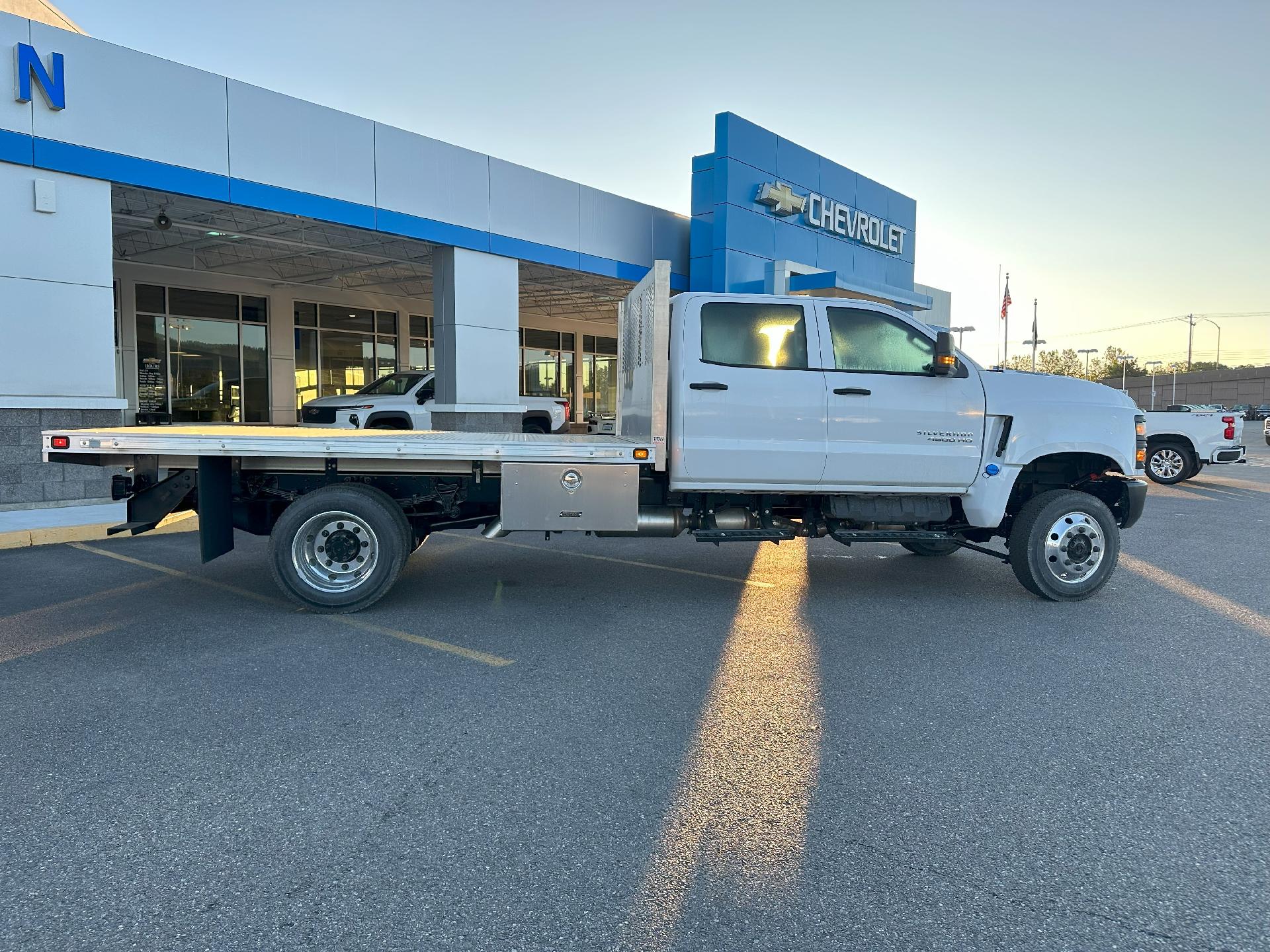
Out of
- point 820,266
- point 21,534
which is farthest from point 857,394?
point 820,266

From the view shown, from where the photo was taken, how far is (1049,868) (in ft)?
9.96

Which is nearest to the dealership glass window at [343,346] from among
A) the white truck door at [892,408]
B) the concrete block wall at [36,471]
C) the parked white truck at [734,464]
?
the concrete block wall at [36,471]

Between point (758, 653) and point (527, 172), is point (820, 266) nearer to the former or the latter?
point (527, 172)

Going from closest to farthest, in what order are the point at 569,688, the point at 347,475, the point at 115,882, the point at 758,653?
1. the point at 115,882
2. the point at 569,688
3. the point at 758,653
4. the point at 347,475

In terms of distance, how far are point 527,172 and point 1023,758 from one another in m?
15.4

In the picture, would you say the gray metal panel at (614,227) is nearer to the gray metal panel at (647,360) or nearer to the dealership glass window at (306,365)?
the dealership glass window at (306,365)

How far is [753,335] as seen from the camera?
275 inches

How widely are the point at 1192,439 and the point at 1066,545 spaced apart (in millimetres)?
12436

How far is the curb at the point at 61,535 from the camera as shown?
897 cm

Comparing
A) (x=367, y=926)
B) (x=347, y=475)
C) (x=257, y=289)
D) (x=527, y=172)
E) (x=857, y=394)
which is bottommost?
(x=367, y=926)

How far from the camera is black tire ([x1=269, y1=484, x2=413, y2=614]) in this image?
6.36 m

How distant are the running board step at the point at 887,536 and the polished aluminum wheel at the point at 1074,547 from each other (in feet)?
2.68

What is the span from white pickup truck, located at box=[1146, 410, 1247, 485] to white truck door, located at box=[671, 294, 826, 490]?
1304cm

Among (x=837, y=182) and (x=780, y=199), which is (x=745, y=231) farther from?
(x=837, y=182)
